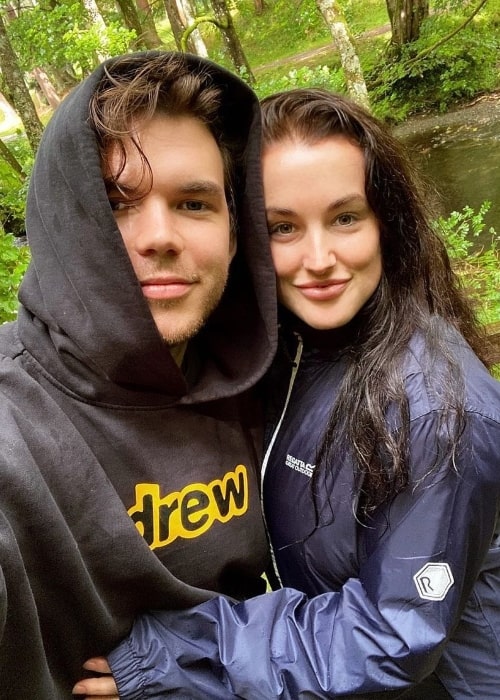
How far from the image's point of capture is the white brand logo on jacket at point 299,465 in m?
1.67

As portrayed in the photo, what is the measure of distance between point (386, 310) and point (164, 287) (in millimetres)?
656

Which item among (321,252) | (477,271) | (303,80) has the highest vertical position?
(303,80)

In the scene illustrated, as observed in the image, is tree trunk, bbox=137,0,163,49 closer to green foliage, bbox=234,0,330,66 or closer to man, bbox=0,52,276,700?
green foliage, bbox=234,0,330,66

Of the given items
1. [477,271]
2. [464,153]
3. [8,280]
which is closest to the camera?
[8,280]

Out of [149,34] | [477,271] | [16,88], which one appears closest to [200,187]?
[477,271]

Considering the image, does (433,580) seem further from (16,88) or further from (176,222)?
(16,88)

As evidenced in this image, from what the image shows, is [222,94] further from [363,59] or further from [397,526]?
[363,59]

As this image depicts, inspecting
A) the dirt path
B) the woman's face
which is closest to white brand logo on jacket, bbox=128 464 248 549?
the woman's face

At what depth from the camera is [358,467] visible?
60.3 inches

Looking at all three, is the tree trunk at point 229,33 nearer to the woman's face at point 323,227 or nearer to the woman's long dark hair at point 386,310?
the woman's long dark hair at point 386,310

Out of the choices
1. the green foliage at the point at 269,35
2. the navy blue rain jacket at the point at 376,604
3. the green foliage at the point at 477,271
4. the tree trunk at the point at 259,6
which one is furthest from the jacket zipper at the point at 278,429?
the tree trunk at the point at 259,6

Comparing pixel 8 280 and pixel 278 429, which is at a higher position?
pixel 8 280

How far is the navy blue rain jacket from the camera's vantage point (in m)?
1.38

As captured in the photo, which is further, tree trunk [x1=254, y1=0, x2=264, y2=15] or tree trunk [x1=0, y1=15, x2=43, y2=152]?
tree trunk [x1=254, y1=0, x2=264, y2=15]
